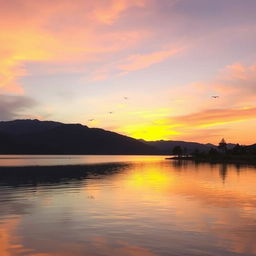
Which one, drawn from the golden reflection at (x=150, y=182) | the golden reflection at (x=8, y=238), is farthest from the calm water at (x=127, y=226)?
the golden reflection at (x=150, y=182)

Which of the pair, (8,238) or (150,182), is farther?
(150,182)

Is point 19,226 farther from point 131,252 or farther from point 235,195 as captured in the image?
point 235,195

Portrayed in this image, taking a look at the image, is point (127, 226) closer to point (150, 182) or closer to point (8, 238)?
point (8, 238)

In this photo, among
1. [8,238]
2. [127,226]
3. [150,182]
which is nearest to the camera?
[8,238]

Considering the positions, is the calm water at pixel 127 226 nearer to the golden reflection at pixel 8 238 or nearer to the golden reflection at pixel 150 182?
the golden reflection at pixel 8 238

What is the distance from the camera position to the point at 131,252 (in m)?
22.6

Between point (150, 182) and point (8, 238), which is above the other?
point (150, 182)

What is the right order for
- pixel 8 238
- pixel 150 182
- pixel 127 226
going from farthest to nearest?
pixel 150 182, pixel 127 226, pixel 8 238

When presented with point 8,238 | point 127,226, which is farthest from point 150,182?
point 8,238

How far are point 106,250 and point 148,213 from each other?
1378 centimetres

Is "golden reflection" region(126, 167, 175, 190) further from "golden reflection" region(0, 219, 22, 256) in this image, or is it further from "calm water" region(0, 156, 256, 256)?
"golden reflection" region(0, 219, 22, 256)

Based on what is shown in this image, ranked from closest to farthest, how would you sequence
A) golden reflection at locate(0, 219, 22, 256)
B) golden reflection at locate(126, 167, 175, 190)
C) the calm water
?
golden reflection at locate(0, 219, 22, 256) → the calm water → golden reflection at locate(126, 167, 175, 190)

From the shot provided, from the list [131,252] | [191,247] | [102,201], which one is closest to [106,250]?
[131,252]

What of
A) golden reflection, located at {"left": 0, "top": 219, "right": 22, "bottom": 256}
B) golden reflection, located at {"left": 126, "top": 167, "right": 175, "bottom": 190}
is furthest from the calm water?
golden reflection, located at {"left": 126, "top": 167, "right": 175, "bottom": 190}
